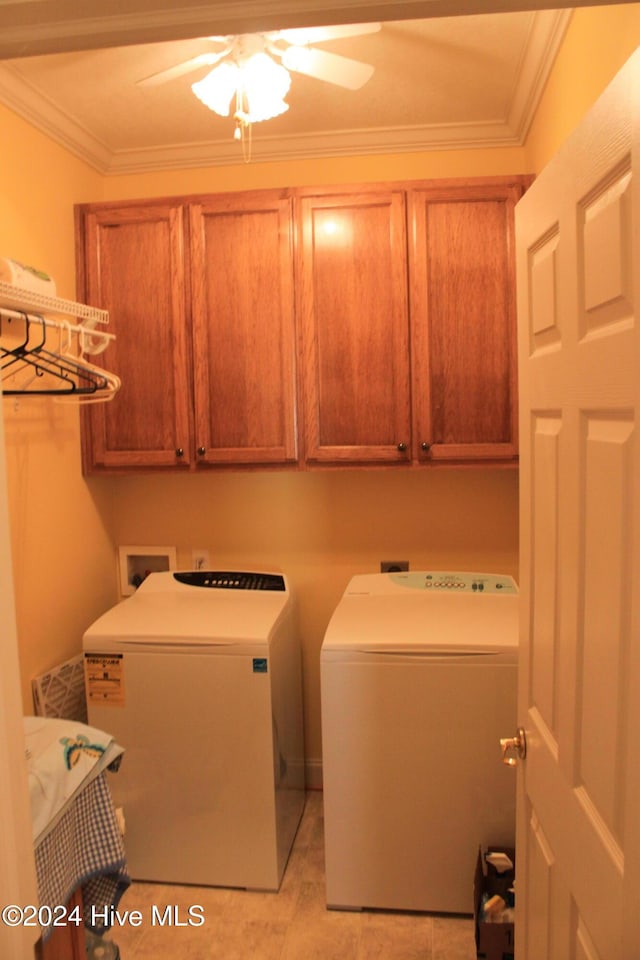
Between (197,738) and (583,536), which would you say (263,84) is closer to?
(583,536)

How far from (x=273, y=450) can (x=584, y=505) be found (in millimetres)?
1542

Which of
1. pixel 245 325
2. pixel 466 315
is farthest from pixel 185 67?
pixel 466 315

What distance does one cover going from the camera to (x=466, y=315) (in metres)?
2.31

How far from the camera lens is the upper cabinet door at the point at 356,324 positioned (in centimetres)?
234

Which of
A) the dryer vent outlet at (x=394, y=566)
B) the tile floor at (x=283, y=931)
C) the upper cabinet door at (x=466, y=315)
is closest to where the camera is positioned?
the tile floor at (x=283, y=931)

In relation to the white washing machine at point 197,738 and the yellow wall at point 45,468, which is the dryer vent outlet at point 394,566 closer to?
the white washing machine at point 197,738

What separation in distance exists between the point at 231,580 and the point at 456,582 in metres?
0.84

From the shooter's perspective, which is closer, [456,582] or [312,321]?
[312,321]

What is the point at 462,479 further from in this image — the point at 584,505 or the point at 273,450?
the point at 584,505

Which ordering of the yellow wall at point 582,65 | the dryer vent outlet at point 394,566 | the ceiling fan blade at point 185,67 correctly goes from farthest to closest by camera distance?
the dryer vent outlet at point 394,566, the ceiling fan blade at point 185,67, the yellow wall at point 582,65

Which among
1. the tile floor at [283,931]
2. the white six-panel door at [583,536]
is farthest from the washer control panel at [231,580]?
the white six-panel door at [583,536]

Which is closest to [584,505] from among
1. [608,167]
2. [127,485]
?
[608,167]

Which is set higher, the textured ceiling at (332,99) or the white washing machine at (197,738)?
the textured ceiling at (332,99)

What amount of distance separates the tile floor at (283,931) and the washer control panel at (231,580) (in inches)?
39.1
